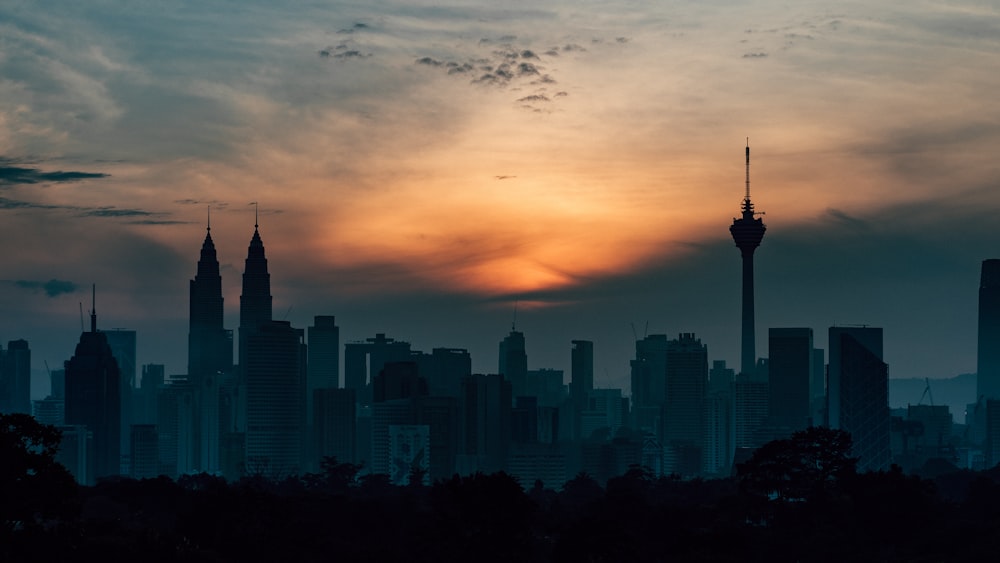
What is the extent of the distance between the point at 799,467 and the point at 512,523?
2035 inches

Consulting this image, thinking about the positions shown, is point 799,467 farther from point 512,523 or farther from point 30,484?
point 30,484

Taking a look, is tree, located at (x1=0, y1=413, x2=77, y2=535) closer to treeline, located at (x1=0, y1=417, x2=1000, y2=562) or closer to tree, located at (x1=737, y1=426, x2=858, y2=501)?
treeline, located at (x1=0, y1=417, x2=1000, y2=562)

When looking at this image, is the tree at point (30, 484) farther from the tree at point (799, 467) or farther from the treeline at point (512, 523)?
the tree at point (799, 467)

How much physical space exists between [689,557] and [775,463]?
4301 centimetres

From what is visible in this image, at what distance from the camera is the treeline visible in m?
81.4

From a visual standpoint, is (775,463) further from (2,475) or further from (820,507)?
(2,475)

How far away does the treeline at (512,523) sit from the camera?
8144cm

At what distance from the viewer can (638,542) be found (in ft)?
360

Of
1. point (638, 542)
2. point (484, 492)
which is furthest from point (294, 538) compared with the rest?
point (638, 542)

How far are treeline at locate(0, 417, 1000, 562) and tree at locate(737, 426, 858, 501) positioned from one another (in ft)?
0.53

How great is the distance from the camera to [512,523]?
9319 cm

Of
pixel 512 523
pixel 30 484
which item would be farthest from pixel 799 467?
pixel 30 484

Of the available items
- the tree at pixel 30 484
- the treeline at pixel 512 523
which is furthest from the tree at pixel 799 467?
the tree at pixel 30 484

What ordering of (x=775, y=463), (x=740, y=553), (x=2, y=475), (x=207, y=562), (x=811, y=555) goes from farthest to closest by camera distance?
1. (x=775, y=463)
2. (x=811, y=555)
3. (x=740, y=553)
4. (x=207, y=562)
5. (x=2, y=475)
